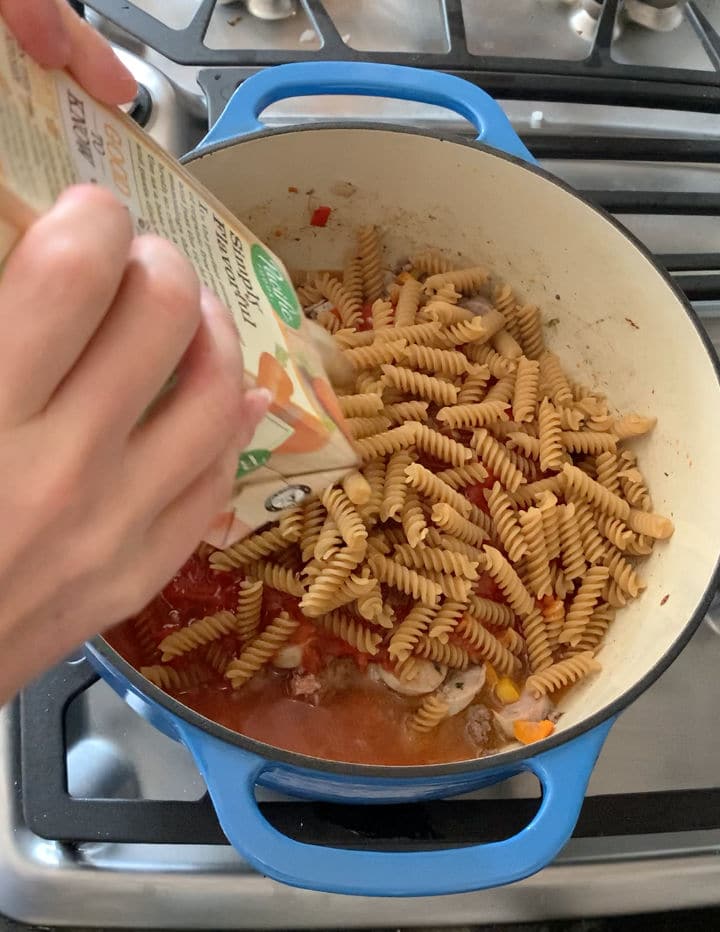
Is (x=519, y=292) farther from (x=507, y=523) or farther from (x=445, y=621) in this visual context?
(x=445, y=621)

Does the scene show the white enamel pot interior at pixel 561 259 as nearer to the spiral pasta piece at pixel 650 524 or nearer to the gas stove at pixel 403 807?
the spiral pasta piece at pixel 650 524

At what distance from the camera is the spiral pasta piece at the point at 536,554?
2.96 feet

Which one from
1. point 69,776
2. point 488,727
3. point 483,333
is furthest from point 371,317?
point 69,776

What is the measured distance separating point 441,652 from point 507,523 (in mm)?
162

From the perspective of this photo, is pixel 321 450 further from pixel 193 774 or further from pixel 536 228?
pixel 536 228

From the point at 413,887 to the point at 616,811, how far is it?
0.29 metres

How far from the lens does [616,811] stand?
82 cm

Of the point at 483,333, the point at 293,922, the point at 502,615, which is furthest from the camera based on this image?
the point at 483,333

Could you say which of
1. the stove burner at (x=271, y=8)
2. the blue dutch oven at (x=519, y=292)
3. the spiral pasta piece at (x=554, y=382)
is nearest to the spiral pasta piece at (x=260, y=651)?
the blue dutch oven at (x=519, y=292)

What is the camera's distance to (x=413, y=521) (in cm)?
86

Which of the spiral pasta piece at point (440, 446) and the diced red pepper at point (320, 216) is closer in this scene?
the spiral pasta piece at point (440, 446)

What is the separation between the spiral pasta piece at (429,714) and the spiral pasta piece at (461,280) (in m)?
0.51

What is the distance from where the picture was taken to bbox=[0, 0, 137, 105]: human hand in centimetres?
42

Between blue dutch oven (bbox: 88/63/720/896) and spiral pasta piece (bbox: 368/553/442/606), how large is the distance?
0.59 ft
